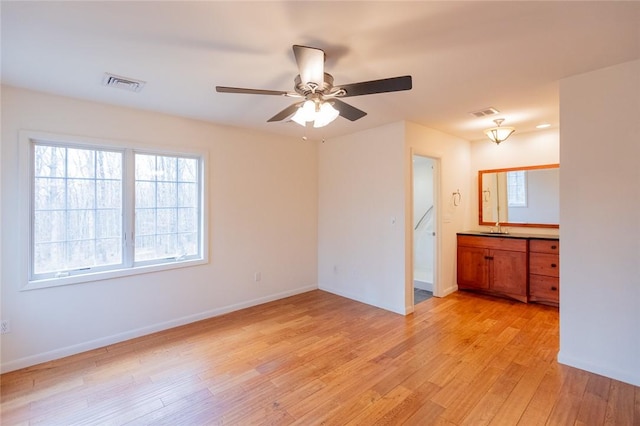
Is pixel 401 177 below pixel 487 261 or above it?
above

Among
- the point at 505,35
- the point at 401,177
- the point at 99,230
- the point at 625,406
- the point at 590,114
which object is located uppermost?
the point at 505,35

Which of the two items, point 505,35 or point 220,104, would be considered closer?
point 505,35

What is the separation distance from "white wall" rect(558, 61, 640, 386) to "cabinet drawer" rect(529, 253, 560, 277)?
1.70 meters

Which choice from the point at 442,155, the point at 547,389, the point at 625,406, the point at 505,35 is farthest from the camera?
the point at 442,155

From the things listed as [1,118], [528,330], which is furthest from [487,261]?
[1,118]

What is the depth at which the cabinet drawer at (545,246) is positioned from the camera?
3928 mm

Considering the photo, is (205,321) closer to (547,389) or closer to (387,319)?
(387,319)

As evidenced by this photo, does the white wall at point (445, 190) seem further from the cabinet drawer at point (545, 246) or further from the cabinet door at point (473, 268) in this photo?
the cabinet drawer at point (545, 246)

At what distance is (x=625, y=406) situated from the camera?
80.1 inches

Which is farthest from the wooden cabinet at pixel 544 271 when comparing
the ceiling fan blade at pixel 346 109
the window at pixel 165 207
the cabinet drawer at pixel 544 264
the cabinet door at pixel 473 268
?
the window at pixel 165 207

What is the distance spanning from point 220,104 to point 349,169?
6.78 ft

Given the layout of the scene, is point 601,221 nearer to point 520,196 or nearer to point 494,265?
point 494,265

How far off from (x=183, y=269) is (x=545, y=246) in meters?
4.67

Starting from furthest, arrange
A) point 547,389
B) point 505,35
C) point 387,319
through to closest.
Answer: point 387,319 < point 547,389 < point 505,35
